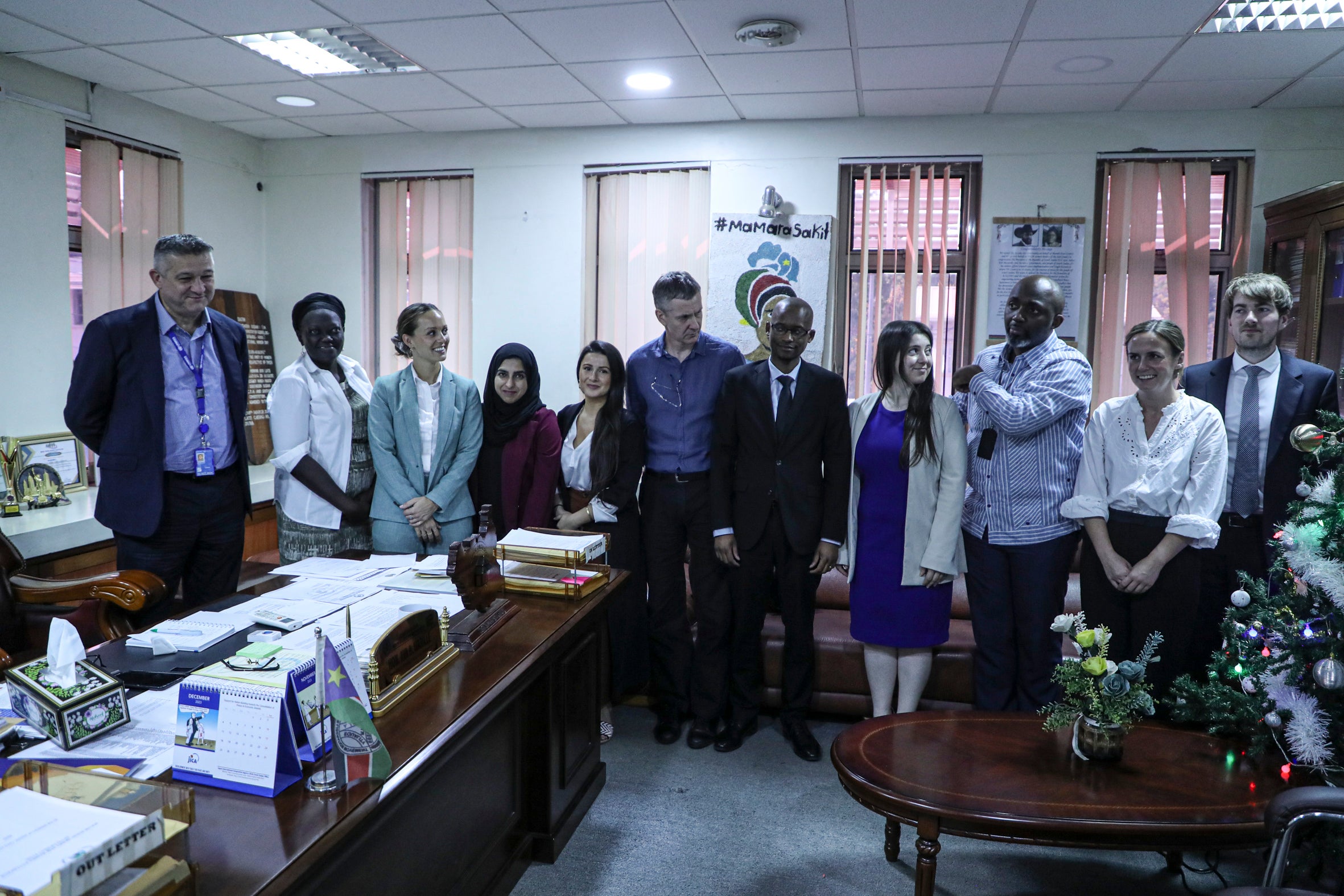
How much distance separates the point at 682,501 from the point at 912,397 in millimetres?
888

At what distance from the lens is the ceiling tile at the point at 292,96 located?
412 cm

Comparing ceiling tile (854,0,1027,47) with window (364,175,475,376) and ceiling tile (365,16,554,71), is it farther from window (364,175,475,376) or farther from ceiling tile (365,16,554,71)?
window (364,175,475,376)

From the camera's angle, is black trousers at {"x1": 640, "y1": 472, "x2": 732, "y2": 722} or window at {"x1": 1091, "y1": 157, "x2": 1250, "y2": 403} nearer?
black trousers at {"x1": 640, "y1": 472, "x2": 732, "y2": 722}

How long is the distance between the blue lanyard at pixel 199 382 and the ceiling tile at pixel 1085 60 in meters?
3.31

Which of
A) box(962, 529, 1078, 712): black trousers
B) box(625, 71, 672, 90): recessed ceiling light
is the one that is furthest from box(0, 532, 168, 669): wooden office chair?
box(625, 71, 672, 90): recessed ceiling light

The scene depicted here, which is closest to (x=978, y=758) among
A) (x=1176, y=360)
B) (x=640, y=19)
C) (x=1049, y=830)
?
(x=1049, y=830)

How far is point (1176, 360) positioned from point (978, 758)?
1.41 m

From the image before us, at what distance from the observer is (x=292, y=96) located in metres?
4.28

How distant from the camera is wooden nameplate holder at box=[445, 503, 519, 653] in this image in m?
1.96

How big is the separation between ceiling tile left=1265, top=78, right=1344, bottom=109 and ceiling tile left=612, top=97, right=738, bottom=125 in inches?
103

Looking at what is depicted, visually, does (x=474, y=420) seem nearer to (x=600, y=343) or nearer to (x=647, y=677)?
(x=600, y=343)

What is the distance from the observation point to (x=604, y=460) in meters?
3.08

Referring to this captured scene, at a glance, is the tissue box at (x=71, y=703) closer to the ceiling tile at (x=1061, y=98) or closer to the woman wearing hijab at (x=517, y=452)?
the woman wearing hijab at (x=517, y=452)

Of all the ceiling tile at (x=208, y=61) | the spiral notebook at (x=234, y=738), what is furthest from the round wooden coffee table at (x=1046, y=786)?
the ceiling tile at (x=208, y=61)
